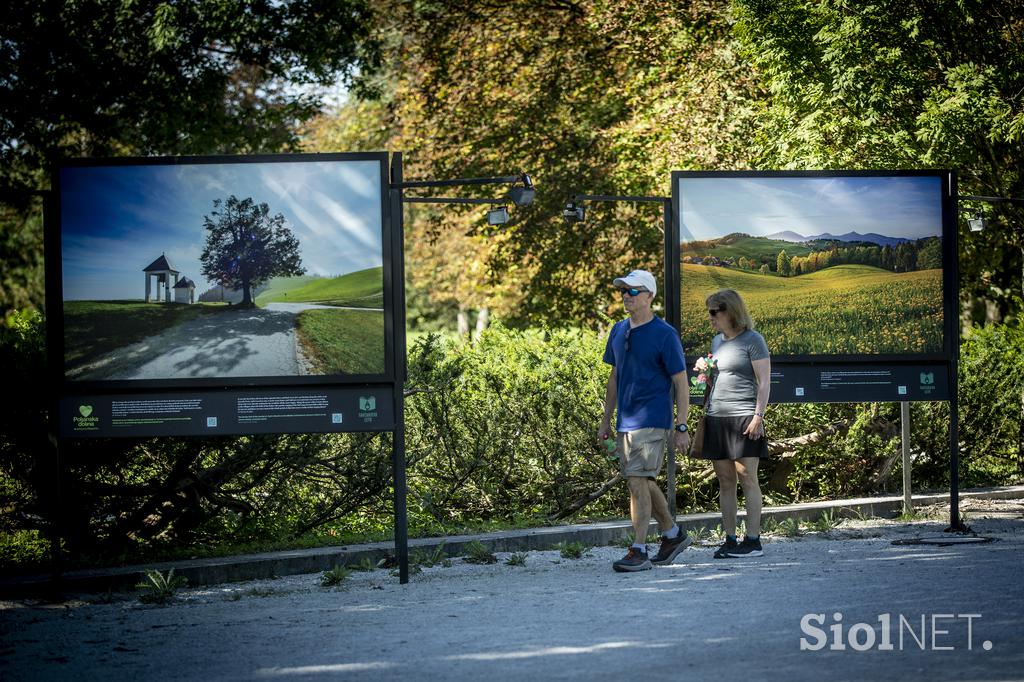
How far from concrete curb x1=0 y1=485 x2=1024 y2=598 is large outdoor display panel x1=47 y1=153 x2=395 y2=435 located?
3.77 ft

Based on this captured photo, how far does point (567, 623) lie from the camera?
271 inches

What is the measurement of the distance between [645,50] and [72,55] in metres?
10.1

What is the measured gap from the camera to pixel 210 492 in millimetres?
9586

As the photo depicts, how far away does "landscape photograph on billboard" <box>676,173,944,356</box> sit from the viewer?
10297 mm

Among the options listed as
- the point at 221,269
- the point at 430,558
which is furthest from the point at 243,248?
the point at 430,558

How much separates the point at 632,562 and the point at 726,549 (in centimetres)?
93

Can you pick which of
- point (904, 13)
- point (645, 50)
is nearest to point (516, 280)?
point (645, 50)

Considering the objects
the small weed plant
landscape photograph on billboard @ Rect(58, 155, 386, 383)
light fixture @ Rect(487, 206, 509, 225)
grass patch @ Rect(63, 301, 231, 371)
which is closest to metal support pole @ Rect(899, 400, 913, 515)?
light fixture @ Rect(487, 206, 509, 225)

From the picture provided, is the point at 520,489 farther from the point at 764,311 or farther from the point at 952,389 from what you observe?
the point at 952,389

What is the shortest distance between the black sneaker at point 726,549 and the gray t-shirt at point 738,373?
3.12 ft

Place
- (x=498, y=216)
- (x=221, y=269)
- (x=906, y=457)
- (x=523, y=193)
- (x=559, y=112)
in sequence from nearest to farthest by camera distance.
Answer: (x=221, y=269), (x=523, y=193), (x=498, y=216), (x=906, y=457), (x=559, y=112)

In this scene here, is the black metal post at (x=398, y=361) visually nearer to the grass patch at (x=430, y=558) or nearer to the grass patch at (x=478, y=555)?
the grass patch at (x=430, y=558)

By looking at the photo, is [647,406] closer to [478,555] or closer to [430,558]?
[478,555]

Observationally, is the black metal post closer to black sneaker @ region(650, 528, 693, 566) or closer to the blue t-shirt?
the blue t-shirt
